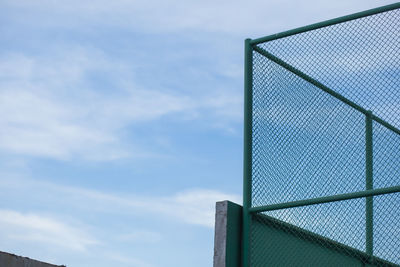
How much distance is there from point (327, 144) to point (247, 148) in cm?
73

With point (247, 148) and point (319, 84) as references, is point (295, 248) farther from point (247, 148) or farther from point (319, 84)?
point (319, 84)

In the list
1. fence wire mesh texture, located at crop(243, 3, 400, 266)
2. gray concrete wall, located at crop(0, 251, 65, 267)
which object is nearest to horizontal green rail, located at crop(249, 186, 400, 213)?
fence wire mesh texture, located at crop(243, 3, 400, 266)

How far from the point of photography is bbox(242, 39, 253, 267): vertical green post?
736cm

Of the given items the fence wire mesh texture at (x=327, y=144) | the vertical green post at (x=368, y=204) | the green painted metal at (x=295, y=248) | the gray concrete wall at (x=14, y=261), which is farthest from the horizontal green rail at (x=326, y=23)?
the gray concrete wall at (x=14, y=261)

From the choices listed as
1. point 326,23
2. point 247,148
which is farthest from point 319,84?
point 247,148

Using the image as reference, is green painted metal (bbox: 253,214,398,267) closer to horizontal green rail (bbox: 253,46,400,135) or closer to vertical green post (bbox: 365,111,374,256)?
vertical green post (bbox: 365,111,374,256)

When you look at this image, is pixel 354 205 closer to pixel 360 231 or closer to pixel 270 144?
pixel 360 231

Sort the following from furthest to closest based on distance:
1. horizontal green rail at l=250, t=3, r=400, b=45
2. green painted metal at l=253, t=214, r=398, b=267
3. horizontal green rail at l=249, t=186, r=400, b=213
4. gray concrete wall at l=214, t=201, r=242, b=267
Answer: green painted metal at l=253, t=214, r=398, b=267 → gray concrete wall at l=214, t=201, r=242, b=267 → horizontal green rail at l=250, t=3, r=400, b=45 → horizontal green rail at l=249, t=186, r=400, b=213

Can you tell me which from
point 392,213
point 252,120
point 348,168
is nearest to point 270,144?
point 252,120

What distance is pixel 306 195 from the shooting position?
7.25m

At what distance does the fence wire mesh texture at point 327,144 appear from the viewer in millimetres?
7004

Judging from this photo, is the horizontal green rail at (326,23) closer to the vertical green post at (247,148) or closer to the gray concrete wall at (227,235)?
the vertical green post at (247,148)

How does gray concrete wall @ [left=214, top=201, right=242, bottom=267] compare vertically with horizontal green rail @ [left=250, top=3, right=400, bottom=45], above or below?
below

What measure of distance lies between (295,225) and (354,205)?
1.86ft
